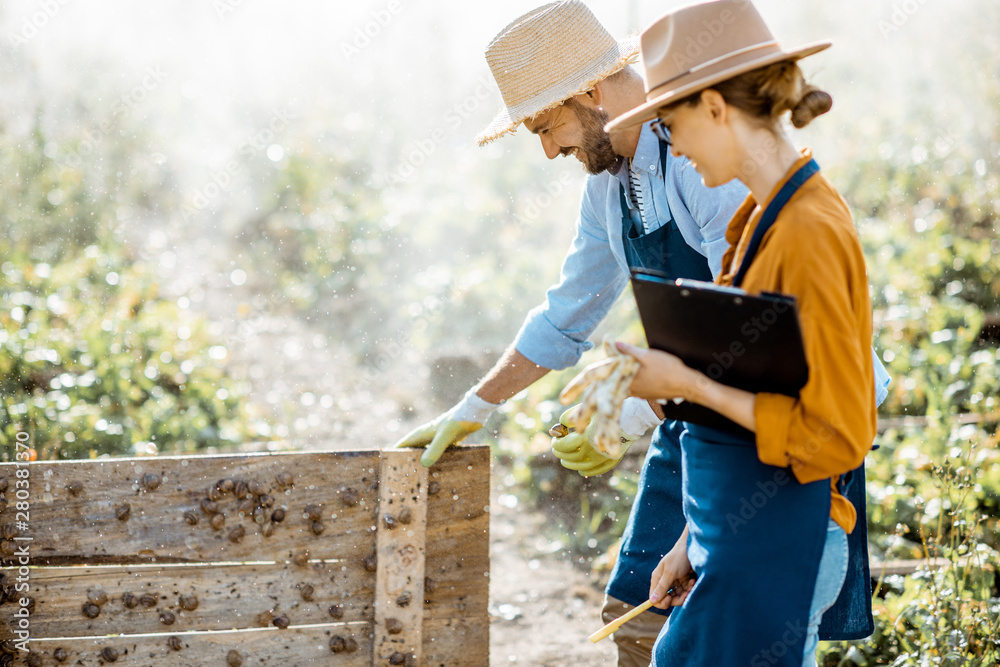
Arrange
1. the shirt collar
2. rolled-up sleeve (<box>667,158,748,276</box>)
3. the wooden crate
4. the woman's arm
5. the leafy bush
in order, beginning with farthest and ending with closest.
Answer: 1. the leafy bush
2. the wooden crate
3. the shirt collar
4. rolled-up sleeve (<box>667,158,748,276</box>)
5. the woman's arm

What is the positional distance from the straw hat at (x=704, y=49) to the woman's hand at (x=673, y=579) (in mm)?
891

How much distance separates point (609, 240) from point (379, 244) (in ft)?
18.4

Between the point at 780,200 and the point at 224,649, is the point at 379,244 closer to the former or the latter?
the point at 224,649

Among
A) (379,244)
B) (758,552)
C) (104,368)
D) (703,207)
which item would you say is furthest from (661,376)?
(379,244)

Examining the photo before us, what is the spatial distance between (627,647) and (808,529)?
108 centimetres

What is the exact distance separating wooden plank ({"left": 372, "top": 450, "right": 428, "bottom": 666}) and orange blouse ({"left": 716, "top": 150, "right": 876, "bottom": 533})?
1.17 metres

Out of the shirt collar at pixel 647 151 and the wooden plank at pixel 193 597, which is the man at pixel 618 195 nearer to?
the shirt collar at pixel 647 151

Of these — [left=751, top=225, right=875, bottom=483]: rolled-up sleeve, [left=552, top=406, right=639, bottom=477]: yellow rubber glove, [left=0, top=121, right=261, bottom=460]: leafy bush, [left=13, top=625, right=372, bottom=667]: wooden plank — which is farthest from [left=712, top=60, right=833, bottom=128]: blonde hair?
[left=0, top=121, right=261, bottom=460]: leafy bush

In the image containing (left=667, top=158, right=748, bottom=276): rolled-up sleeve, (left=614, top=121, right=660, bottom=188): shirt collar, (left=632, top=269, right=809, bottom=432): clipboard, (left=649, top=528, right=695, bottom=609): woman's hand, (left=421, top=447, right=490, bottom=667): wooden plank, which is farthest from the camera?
(left=421, top=447, right=490, bottom=667): wooden plank

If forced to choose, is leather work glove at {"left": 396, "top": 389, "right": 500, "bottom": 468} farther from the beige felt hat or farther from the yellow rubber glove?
the beige felt hat

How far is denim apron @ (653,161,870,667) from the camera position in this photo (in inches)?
52.9

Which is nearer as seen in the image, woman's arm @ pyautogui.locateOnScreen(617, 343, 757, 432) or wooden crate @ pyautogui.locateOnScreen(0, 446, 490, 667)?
woman's arm @ pyautogui.locateOnScreen(617, 343, 757, 432)

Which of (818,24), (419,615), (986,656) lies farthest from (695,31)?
(818,24)

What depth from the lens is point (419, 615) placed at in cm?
222
